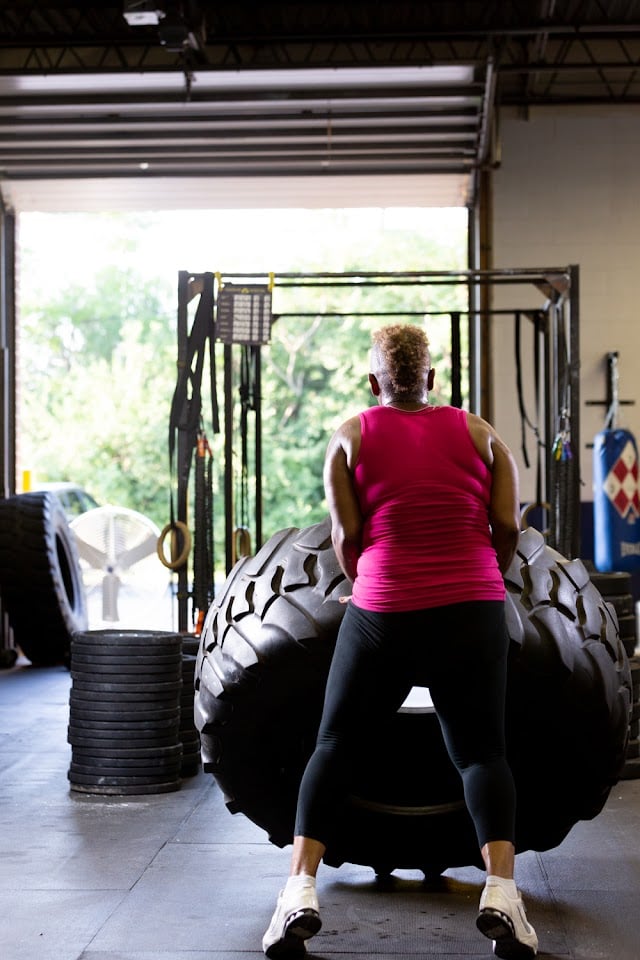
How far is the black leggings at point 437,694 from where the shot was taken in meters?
2.58

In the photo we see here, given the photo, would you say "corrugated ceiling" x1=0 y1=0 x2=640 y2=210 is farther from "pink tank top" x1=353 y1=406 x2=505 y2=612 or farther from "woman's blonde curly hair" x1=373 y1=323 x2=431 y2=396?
"pink tank top" x1=353 y1=406 x2=505 y2=612

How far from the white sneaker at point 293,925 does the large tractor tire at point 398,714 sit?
1.81 ft

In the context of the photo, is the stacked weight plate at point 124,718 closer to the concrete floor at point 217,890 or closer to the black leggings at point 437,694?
the concrete floor at point 217,890

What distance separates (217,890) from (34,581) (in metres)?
4.78

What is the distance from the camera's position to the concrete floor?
2.65 metres

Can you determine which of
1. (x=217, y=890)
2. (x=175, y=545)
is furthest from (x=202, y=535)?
(x=217, y=890)

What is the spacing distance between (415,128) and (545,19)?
45.0 inches

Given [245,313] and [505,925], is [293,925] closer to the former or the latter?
[505,925]

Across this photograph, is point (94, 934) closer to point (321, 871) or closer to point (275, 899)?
point (275, 899)

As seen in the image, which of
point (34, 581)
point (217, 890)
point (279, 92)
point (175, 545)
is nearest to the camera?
point (217, 890)

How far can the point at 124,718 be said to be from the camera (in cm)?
426

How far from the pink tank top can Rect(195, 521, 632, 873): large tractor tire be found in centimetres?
24

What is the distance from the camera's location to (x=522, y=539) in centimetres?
313

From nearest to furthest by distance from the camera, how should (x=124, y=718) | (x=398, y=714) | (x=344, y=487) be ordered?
(x=344, y=487) < (x=398, y=714) < (x=124, y=718)
